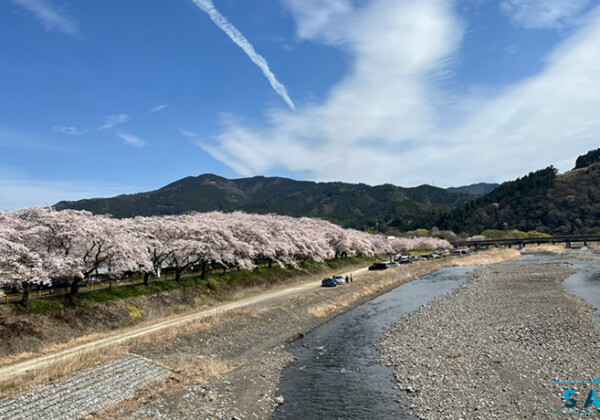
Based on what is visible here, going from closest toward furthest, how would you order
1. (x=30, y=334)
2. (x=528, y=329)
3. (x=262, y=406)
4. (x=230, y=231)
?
(x=262, y=406), (x=30, y=334), (x=528, y=329), (x=230, y=231)

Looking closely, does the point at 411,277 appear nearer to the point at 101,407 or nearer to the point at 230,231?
the point at 230,231

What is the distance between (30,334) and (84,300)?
7619 mm

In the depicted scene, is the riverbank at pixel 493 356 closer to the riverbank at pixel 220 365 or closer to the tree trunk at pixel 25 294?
the riverbank at pixel 220 365

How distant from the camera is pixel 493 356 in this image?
2516 centimetres

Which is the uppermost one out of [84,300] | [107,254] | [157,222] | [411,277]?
[157,222]

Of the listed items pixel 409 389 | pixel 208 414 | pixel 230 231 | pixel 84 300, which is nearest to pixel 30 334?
pixel 84 300

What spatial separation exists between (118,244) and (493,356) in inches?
1323

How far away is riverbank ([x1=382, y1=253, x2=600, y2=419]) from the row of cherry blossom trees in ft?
90.4

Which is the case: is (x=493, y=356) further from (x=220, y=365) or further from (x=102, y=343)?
(x=102, y=343)

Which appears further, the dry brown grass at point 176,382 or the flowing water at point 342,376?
the flowing water at point 342,376

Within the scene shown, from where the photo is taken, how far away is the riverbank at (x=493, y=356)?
18250mm

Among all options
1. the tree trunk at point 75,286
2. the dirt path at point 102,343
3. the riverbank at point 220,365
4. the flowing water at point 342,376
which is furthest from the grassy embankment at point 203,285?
the flowing water at point 342,376

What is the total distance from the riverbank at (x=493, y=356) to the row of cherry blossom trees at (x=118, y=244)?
2754 centimetres

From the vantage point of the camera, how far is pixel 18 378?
67.3ft
